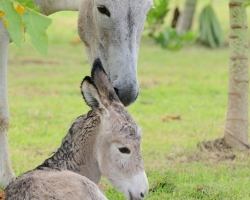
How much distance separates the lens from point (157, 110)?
10.6m

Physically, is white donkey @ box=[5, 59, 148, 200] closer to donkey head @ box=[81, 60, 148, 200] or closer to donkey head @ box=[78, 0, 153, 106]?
donkey head @ box=[81, 60, 148, 200]

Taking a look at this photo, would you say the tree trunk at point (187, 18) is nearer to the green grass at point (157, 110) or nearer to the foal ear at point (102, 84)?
the green grass at point (157, 110)

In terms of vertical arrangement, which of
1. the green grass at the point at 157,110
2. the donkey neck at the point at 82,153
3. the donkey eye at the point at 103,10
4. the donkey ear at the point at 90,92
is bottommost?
the green grass at the point at 157,110

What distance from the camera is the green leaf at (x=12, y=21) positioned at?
10.7 ft

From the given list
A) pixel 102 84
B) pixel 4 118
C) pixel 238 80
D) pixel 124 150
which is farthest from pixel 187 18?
pixel 124 150

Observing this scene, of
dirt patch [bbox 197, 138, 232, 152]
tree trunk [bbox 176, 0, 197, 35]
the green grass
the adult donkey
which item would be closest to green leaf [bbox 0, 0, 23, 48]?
the green grass

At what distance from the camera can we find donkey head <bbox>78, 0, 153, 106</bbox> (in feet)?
17.2

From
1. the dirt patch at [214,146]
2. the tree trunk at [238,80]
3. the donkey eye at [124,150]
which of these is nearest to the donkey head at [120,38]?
the donkey eye at [124,150]

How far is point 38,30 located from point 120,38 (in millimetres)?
2272

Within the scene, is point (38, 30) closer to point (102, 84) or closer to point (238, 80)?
point (102, 84)

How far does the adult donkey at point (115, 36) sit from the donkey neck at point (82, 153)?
0.50 metres

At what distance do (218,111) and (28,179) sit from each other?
659 centimetres

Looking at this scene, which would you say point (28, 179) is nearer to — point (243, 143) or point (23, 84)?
point (243, 143)

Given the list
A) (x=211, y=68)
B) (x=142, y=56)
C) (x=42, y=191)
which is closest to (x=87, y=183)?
(x=42, y=191)
